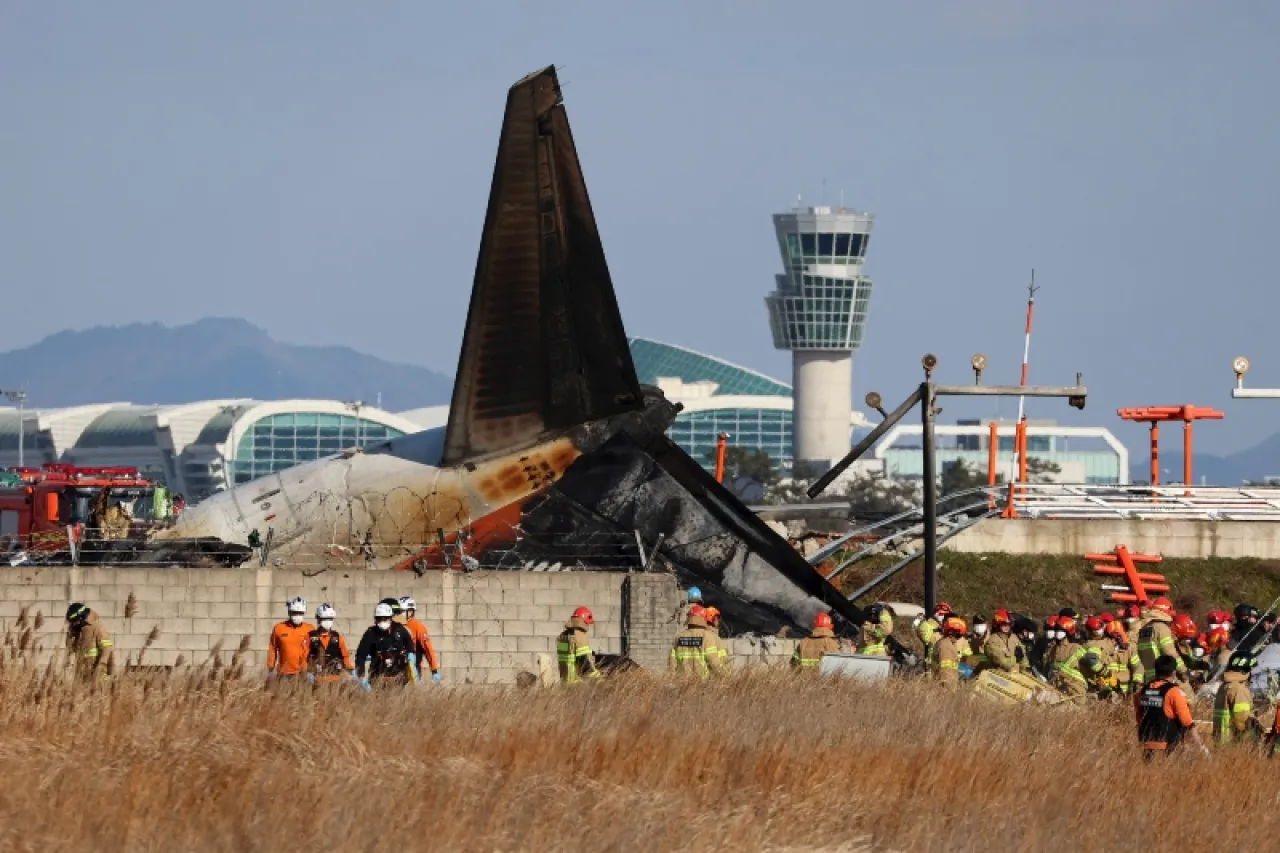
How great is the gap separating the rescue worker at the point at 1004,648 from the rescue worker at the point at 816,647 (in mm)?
2011

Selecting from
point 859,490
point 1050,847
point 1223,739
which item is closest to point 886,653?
point 1223,739

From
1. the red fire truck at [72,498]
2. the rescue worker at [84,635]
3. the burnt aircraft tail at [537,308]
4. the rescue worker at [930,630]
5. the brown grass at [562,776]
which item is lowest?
the brown grass at [562,776]

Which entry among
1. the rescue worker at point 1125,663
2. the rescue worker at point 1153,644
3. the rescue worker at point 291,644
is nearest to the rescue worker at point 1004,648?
the rescue worker at point 1125,663

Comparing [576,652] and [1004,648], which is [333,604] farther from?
[1004,648]

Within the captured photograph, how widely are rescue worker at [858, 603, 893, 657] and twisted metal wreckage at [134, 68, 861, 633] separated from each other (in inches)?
21.1

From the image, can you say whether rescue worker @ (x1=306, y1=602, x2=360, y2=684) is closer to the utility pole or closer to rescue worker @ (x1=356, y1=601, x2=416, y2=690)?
rescue worker @ (x1=356, y1=601, x2=416, y2=690)

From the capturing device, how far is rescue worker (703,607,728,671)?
29.7 m

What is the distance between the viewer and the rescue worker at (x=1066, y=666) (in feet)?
96.8

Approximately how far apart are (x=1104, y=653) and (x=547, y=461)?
28.6ft

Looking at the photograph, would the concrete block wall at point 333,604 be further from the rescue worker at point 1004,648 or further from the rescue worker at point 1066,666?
the rescue worker at point 1066,666

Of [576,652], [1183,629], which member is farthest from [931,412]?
[576,652]

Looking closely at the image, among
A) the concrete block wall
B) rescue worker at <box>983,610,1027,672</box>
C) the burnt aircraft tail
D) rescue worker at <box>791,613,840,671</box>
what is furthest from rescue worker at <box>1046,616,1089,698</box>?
the burnt aircraft tail

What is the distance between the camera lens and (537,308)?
111 feet

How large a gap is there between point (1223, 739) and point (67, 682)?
1128cm
